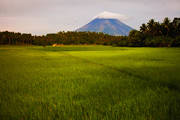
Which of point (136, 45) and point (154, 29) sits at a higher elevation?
point (154, 29)

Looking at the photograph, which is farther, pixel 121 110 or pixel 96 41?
pixel 96 41

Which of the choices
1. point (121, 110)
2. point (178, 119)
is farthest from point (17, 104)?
point (178, 119)

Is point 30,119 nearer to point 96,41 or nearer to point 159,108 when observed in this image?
point 159,108

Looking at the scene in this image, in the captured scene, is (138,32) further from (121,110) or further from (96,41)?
(121,110)

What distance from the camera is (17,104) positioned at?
3721mm

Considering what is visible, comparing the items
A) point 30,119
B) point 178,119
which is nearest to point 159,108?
point 178,119

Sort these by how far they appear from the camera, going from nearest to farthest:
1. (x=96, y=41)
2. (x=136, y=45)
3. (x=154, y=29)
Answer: (x=154, y=29)
(x=136, y=45)
(x=96, y=41)

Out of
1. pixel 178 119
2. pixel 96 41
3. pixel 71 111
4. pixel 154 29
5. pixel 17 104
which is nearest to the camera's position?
pixel 178 119

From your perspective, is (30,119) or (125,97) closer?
(30,119)

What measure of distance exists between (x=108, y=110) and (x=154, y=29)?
2656 inches

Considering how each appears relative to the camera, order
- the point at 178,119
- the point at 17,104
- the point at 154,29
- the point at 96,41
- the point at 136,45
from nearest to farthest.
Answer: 1. the point at 178,119
2. the point at 17,104
3. the point at 154,29
4. the point at 136,45
5. the point at 96,41

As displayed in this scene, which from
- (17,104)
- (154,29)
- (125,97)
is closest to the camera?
(17,104)

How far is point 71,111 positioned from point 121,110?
1092mm

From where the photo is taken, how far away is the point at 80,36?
414 feet
